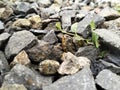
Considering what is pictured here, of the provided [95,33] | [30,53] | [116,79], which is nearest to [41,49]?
[30,53]

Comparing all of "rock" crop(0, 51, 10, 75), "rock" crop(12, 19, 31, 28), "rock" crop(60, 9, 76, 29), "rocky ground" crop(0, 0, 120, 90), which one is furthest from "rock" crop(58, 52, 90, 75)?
"rock" crop(12, 19, 31, 28)

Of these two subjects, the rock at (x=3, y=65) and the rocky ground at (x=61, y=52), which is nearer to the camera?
the rocky ground at (x=61, y=52)

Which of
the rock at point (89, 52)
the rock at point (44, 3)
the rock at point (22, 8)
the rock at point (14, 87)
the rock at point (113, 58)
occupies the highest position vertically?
the rock at point (14, 87)

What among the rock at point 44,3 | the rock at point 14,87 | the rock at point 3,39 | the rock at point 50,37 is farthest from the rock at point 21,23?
the rock at point 44,3

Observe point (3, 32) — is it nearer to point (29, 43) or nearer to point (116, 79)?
point (29, 43)

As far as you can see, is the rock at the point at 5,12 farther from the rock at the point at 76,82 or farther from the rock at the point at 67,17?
the rock at the point at 76,82

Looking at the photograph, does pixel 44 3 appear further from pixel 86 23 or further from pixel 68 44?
pixel 68 44
